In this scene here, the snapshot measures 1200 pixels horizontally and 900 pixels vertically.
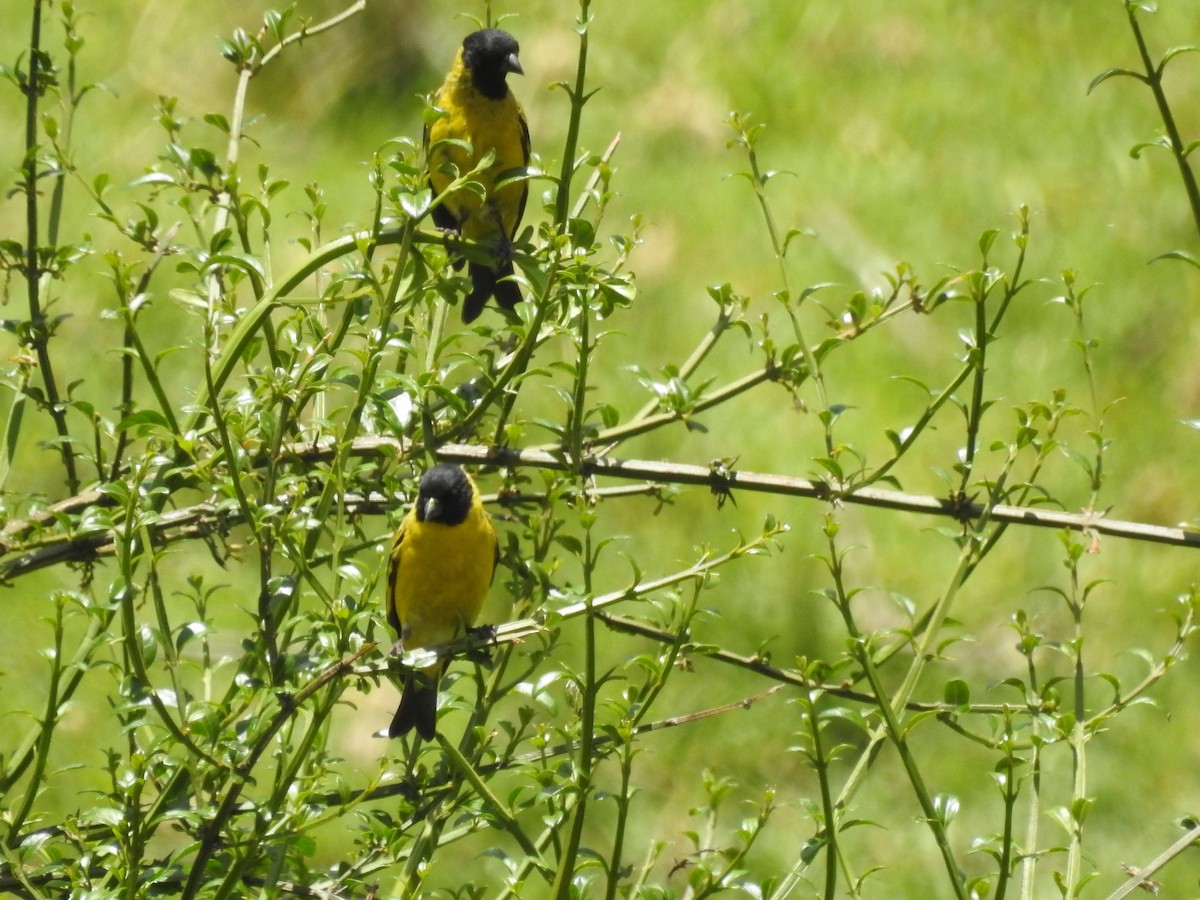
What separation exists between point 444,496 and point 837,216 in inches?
179

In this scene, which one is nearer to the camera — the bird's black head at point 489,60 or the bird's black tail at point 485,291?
the bird's black tail at point 485,291

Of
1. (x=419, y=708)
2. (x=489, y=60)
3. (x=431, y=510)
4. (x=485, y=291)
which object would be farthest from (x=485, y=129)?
(x=419, y=708)

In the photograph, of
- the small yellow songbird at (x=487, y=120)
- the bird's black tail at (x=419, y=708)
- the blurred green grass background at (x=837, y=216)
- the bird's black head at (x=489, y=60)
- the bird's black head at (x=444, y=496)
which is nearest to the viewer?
the bird's black tail at (x=419, y=708)

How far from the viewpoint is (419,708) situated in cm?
286

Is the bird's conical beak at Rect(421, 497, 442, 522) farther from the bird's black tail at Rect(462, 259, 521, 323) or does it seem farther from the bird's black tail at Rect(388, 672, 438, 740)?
the bird's black tail at Rect(462, 259, 521, 323)

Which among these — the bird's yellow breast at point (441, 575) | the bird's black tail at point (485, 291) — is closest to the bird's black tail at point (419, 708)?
the bird's yellow breast at point (441, 575)

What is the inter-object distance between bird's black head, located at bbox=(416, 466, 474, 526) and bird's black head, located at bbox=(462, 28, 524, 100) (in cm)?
135

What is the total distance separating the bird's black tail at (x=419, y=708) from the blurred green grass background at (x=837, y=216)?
234 cm

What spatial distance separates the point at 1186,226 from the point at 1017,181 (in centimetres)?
85

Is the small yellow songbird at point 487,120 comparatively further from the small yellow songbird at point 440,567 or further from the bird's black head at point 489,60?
the small yellow songbird at point 440,567

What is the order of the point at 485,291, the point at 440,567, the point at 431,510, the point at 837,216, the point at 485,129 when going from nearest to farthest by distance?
1. the point at 431,510
2. the point at 440,567
3. the point at 485,291
4. the point at 485,129
5. the point at 837,216

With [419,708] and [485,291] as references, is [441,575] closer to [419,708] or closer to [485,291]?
[419,708]

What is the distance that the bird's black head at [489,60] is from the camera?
160 inches

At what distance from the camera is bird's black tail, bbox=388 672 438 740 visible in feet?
8.27
